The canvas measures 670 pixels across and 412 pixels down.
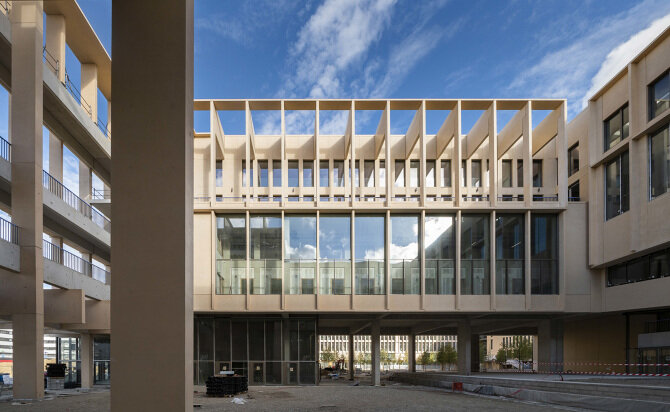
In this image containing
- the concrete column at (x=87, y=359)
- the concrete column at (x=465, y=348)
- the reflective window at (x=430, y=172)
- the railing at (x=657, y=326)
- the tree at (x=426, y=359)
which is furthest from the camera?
the tree at (x=426, y=359)

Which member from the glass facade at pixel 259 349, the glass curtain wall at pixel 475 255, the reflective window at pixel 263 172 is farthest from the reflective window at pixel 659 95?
the reflective window at pixel 263 172

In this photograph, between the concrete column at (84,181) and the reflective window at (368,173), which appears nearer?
the concrete column at (84,181)

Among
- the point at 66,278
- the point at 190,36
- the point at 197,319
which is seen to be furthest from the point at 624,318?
the point at 190,36

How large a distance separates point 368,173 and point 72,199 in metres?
20.1

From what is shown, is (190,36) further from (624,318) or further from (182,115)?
(624,318)

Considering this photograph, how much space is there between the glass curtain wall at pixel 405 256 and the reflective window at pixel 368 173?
5271mm

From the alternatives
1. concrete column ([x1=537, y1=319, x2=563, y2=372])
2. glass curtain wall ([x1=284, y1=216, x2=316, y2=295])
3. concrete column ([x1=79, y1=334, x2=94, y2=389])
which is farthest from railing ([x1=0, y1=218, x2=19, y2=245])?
concrete column ([x1=537, y1=319, x2=563, y2=372])

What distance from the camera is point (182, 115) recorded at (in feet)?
12.5

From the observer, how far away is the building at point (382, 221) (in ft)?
90.9

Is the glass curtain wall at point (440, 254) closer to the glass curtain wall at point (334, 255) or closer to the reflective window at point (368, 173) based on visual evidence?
the glass curtain wall at point (334, 255)

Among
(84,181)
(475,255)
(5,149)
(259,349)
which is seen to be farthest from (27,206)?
(475,255)

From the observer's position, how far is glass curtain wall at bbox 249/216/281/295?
3334 centimetres

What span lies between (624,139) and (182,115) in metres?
31.8

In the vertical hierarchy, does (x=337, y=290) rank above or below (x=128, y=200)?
below
